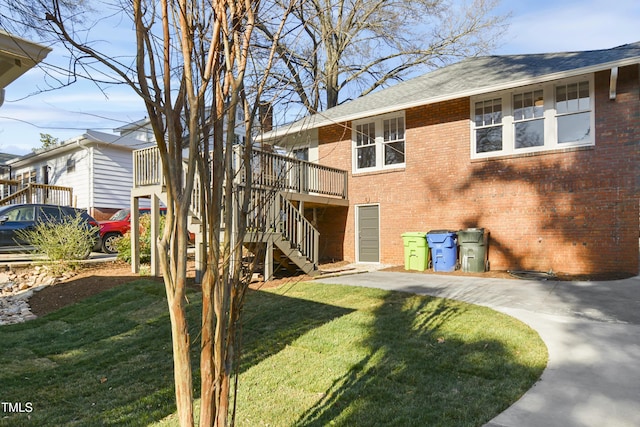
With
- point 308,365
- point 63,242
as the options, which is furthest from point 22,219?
point 308,365

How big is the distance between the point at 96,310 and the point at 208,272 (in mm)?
6263

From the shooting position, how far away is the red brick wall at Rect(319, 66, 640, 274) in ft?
28.9

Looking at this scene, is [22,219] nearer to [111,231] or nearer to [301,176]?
[111,231]

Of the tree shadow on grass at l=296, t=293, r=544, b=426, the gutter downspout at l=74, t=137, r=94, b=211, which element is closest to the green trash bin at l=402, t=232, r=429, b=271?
the tree shadow on grass at l=296, t=293, r=544, b=426

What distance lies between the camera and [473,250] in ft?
32.3

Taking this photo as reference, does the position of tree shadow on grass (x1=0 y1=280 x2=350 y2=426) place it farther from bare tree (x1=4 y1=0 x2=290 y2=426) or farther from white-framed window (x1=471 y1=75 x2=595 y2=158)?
white-framed window (x1=471 y1=75 x2=595 y2=158)

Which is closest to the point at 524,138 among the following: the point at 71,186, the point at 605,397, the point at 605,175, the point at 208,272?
the point at 605,175

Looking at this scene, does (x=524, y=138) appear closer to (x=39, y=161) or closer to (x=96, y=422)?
(x=96, y=422)

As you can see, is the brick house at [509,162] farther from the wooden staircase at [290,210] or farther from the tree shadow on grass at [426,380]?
the tree shadow on grass at [426,380]

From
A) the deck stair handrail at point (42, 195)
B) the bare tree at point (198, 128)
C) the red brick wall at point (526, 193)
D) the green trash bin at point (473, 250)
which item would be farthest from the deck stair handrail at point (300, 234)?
the deck stair handrail at point (42, 195)

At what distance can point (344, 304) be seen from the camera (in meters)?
6.46

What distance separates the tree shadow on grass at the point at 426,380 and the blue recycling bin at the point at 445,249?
200 inches

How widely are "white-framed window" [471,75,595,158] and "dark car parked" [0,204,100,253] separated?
1082 centimetres

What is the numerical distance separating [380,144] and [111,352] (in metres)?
9.64
